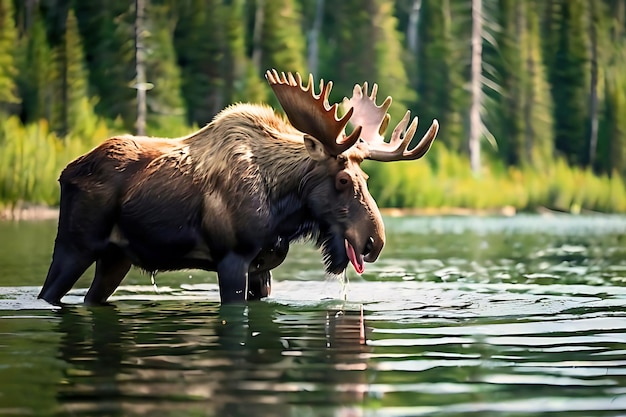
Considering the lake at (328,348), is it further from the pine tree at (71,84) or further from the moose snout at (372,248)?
the pine tree at (71,84)

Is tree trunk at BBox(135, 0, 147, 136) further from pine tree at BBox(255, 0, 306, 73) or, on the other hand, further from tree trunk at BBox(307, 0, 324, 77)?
tree trunk at BBox(307, 0, 324, 77)

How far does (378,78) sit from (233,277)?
128 feet

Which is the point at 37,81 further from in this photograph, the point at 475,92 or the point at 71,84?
the point at 475,92

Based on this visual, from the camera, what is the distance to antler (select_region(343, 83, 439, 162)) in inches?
410

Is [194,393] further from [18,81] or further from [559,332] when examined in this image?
[18,81]

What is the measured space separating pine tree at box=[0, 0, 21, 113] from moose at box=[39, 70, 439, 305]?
1123 inches

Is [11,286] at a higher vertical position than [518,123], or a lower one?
lower

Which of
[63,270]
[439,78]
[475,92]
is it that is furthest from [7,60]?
[63,270]

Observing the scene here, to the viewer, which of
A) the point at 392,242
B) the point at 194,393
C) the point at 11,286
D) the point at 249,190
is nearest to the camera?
the point at 194,393

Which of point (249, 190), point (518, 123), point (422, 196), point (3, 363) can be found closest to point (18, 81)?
point (422, 196)

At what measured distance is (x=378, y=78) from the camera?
48.1 meters

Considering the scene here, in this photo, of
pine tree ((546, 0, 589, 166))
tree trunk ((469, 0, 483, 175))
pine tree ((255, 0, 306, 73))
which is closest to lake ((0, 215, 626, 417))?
pine tree ((255, 0, 306, 73))

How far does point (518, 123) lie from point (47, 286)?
141 ft

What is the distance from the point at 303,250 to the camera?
21844 millimetres
